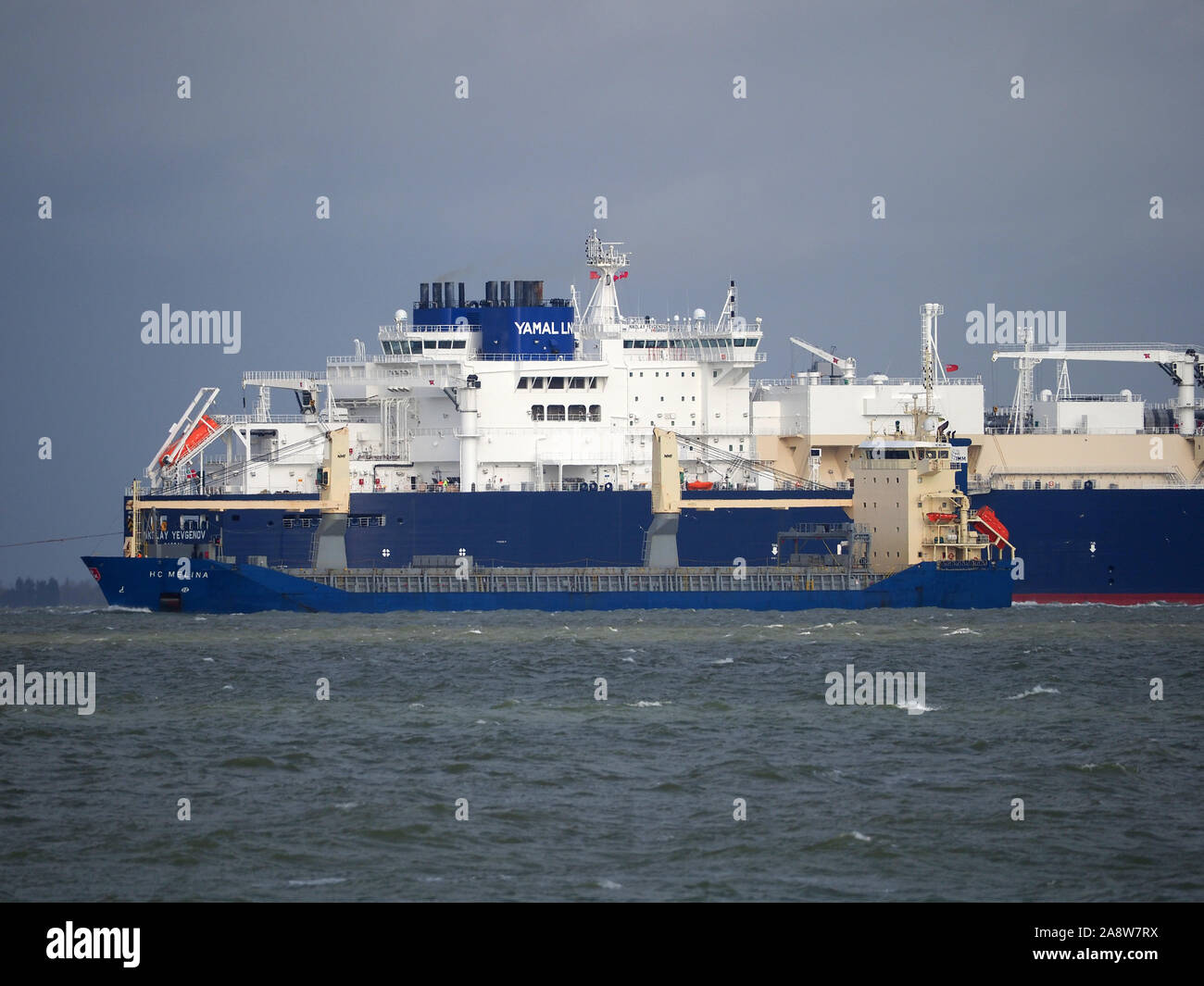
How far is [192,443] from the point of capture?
A: 48562 mm

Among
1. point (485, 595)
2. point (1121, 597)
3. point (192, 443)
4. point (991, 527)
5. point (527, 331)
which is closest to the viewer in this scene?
point (485, 595)

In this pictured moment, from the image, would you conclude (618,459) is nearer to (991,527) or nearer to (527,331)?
(527,331)

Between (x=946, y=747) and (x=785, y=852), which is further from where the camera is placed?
(x=946, y=747)

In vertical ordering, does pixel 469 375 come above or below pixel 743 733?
above

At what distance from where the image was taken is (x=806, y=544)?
47312 millimetres

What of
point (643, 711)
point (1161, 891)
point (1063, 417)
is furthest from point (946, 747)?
point (1063, 417)

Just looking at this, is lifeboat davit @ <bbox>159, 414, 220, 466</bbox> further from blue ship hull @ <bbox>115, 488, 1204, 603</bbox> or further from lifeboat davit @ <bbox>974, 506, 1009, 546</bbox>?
lifeboat davit @ <bbox>974, 506, 1009, 546</bbox>

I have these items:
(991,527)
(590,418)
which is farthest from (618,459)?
(991,527)

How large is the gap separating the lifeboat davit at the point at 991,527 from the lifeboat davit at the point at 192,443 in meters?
23.2

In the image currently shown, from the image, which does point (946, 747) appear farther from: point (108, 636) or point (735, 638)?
point (108, 636)

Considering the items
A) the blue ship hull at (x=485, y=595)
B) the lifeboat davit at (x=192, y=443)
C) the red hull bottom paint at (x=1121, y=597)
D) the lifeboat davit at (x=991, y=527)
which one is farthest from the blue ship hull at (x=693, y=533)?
the lifeboat davit at (x=192, y=443)

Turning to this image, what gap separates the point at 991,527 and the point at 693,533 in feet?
28.1

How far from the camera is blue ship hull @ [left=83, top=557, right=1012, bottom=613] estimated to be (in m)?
43.1

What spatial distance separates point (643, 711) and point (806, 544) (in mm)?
23248
